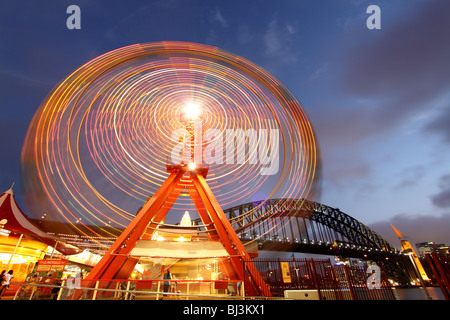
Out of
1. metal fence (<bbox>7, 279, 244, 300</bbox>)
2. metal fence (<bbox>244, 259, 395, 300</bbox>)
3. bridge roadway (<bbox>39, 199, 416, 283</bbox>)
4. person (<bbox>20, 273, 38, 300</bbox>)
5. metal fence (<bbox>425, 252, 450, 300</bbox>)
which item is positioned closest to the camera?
metal fence (<bbox>425, 252, 450, 300</bbox>)

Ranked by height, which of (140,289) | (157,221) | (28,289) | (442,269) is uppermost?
(157,221)

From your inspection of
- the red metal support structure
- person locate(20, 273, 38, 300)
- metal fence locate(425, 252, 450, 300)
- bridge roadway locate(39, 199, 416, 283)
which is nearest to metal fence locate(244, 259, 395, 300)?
the red metal support structure

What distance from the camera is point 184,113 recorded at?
1725 centimetres

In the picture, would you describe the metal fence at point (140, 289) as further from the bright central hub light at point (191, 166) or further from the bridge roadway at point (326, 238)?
the bridge roadway at point (326, 238)

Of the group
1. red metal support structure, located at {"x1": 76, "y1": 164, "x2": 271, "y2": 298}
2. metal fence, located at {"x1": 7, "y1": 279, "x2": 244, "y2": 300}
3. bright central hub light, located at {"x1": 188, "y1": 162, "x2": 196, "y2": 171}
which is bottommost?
metal fence, located at {"x1": 7, "y1": 279, "x2": 244, "y2": 300}

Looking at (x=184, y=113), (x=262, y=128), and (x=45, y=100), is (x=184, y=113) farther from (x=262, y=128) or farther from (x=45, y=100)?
(x=45, y=100)

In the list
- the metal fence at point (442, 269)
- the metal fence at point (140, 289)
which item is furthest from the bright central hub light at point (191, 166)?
the metal fence at point (442, 269)

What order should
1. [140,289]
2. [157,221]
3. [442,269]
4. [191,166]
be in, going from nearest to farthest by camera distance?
[442,269] < [140,289] < [157,221] < [191,166]

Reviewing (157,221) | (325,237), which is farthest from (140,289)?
(325,237)

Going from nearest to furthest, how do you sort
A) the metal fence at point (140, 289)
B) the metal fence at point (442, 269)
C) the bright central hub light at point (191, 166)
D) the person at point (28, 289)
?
the metal fence at point (442, 269), the metal fence at point (140, 289), the person at point (28, 289), the bright central hub light at point (191, 166)

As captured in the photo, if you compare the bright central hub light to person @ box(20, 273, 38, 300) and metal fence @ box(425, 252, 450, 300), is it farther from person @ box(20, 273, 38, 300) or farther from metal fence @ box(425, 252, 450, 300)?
metal fence @ box(425, 252, 450, 300)

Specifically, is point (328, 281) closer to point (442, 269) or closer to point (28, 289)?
point (442, 269)

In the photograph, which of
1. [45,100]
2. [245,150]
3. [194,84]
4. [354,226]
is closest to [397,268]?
[354,226]

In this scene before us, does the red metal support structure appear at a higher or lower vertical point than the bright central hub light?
lower
